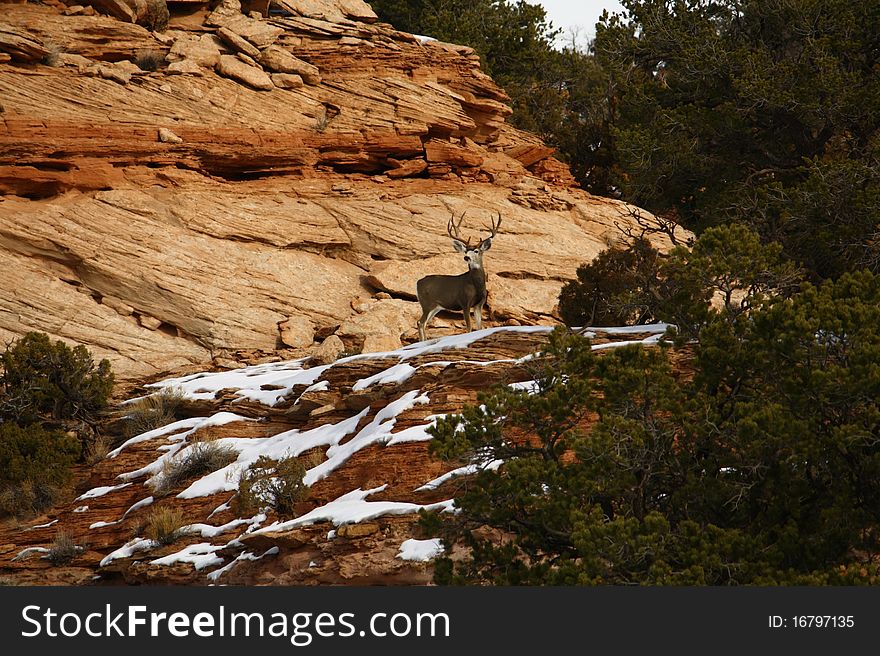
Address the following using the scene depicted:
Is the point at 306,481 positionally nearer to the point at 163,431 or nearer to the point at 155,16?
the point at 163,431

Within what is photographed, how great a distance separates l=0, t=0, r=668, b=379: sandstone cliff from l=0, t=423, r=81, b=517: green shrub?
4061mm

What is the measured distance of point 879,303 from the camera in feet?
31.9

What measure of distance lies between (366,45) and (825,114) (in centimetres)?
1510

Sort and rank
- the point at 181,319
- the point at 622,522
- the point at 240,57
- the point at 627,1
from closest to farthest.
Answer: the point at 622,522
the point at 627,1
the point at 181,319
the point at 240,57

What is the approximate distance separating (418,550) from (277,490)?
2.87m

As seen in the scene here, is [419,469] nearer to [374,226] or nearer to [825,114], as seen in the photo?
[825,114]

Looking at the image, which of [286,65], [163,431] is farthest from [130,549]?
[286,65]

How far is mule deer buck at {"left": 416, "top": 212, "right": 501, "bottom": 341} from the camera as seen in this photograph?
20.1 m

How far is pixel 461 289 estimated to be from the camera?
67.0ft

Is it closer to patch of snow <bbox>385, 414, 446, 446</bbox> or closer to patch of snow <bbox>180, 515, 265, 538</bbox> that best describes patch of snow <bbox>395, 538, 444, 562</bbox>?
patch of snow <bbox>385, 414, 446, 446</bbox>

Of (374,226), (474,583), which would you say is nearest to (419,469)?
(474,583)

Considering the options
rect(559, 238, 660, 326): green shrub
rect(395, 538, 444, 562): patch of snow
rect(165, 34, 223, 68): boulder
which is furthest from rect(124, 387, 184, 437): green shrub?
rect(165, 34, 223, 68): boulder

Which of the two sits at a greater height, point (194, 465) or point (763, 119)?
point (763, 119)

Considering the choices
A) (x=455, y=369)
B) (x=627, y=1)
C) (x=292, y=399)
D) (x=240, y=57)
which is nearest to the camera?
(x=455, y=369)
